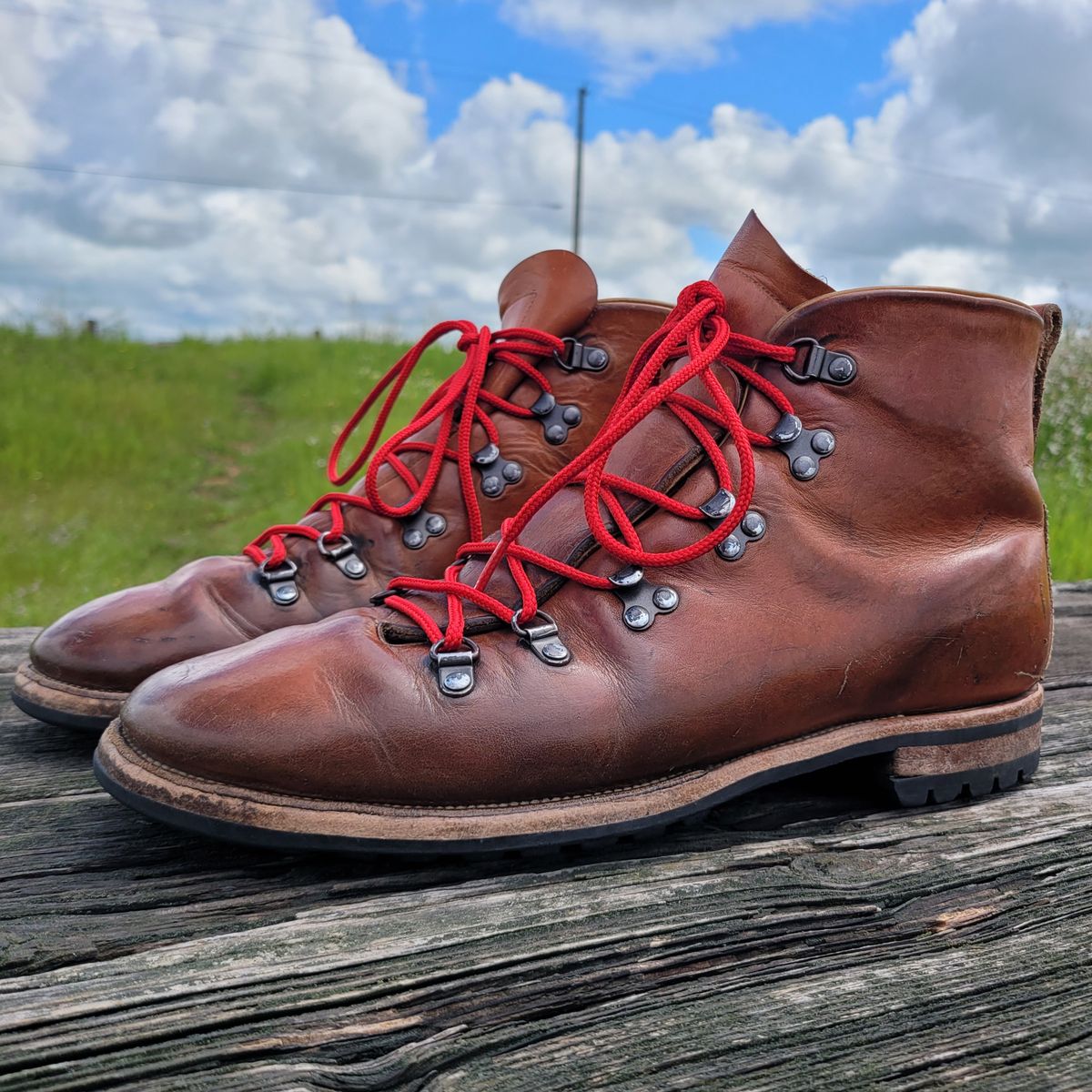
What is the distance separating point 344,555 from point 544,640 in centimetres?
59

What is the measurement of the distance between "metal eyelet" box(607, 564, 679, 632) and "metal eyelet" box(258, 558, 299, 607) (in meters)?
0.65

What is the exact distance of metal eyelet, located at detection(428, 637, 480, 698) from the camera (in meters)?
1.13

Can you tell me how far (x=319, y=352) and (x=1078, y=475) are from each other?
27.6ft

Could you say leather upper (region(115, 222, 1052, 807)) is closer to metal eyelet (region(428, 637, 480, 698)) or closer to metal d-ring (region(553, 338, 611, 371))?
metal eyelet (region(428, 637, 480, 698))

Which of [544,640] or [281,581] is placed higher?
[544,640]

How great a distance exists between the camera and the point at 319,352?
447 inches

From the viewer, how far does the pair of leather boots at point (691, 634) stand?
3.62 feet

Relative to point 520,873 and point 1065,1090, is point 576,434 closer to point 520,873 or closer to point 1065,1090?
point 520,873

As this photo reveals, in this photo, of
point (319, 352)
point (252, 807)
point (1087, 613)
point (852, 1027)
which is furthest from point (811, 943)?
point (319, 352)

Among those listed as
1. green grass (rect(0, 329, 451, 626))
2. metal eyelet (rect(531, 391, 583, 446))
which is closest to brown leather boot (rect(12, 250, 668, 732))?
metal eyelet (rect(531, 391, 583, 446))

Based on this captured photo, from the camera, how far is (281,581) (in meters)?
1.63

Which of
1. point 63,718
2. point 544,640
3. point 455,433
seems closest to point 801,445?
point 544,640

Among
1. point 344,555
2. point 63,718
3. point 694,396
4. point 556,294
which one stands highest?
point 556,294

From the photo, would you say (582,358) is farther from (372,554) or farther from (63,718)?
(63,718)
